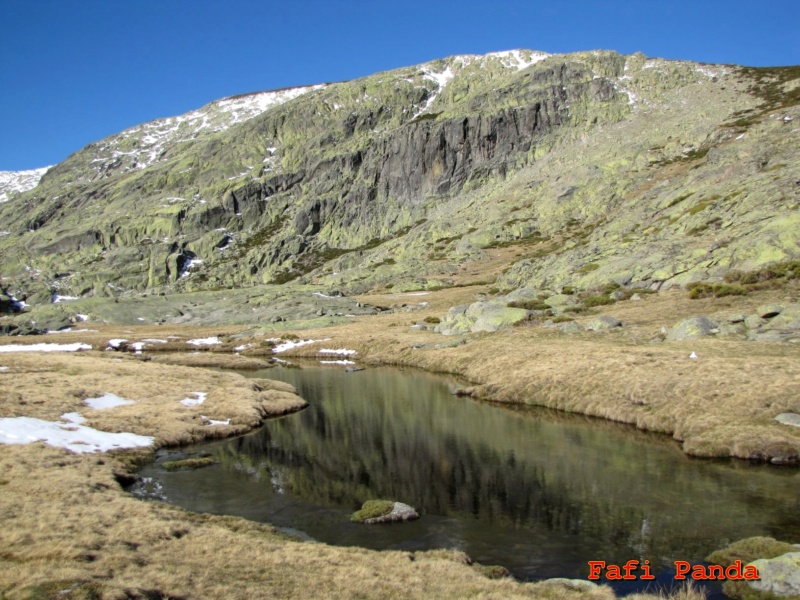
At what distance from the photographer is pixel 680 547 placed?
19.0 metres

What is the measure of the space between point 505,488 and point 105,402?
3228 centimetres

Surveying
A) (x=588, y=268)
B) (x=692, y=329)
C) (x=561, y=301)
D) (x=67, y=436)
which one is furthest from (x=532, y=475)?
(x=588, y=268)

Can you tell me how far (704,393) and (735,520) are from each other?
14741 millimetres

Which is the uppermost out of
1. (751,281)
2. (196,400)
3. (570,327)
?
(751,281)

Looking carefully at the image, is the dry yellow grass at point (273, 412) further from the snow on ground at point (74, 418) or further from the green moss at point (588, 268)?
the green moss at point (588, 268)

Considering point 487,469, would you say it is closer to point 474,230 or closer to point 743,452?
point 743,452

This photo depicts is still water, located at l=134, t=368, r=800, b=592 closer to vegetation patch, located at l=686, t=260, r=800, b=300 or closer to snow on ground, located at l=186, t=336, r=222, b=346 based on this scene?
vegetation patch, located at l=686, t=260, r=800, b=300

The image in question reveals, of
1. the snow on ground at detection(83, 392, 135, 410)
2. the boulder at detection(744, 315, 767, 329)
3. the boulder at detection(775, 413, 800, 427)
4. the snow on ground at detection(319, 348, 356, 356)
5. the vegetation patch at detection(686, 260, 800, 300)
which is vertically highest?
the vegetation patch at detection(686, 260, 800, 300)

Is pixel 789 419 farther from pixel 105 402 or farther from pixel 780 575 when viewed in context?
pixel 105 402

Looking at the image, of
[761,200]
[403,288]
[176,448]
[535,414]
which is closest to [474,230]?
[403,288]

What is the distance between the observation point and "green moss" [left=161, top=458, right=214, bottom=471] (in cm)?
2939

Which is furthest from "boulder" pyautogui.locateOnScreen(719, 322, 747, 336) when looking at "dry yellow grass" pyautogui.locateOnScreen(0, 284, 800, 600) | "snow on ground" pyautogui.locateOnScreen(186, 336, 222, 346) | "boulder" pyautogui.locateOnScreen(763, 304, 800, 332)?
"snow on ground" pyautogui.locateOnScreen(186, 336, 222, 346)

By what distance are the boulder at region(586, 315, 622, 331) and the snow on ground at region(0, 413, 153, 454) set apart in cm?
4409

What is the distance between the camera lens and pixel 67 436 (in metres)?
31.0
